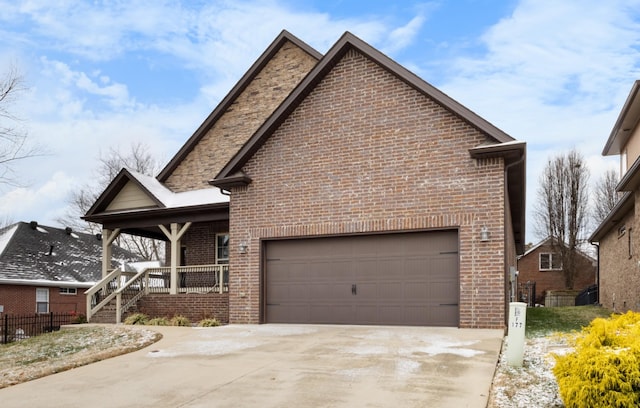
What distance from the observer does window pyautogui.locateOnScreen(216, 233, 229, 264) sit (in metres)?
19.9

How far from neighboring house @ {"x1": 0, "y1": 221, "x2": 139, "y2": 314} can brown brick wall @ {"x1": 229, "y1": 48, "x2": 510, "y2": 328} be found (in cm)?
1774

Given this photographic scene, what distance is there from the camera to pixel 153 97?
66.1ft

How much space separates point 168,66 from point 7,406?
442 inches

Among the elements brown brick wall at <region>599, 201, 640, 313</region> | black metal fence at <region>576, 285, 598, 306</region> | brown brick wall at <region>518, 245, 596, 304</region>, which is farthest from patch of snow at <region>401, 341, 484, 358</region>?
brown brick wall at <region>518, 245, 596, 304</region>

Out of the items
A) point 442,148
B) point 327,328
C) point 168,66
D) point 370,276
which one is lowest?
point 327,328

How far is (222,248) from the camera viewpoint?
2008 centimetres

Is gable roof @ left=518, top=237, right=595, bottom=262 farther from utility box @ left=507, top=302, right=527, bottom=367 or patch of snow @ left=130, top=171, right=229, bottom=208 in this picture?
utility box @ left=507, top=302, right=527, bottom=367

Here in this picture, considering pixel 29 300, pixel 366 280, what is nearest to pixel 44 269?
pixel 29 300

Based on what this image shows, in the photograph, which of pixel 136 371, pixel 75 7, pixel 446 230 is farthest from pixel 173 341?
pixel 75 7

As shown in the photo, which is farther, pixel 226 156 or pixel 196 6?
pixel 226 156

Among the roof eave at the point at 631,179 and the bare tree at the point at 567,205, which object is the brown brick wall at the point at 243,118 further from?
the bare tree at the point at 567,205

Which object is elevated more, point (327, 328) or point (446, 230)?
point (446, 230)

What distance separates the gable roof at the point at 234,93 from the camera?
20312 millimetres

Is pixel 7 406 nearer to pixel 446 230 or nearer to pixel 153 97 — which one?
pixel 446 230
